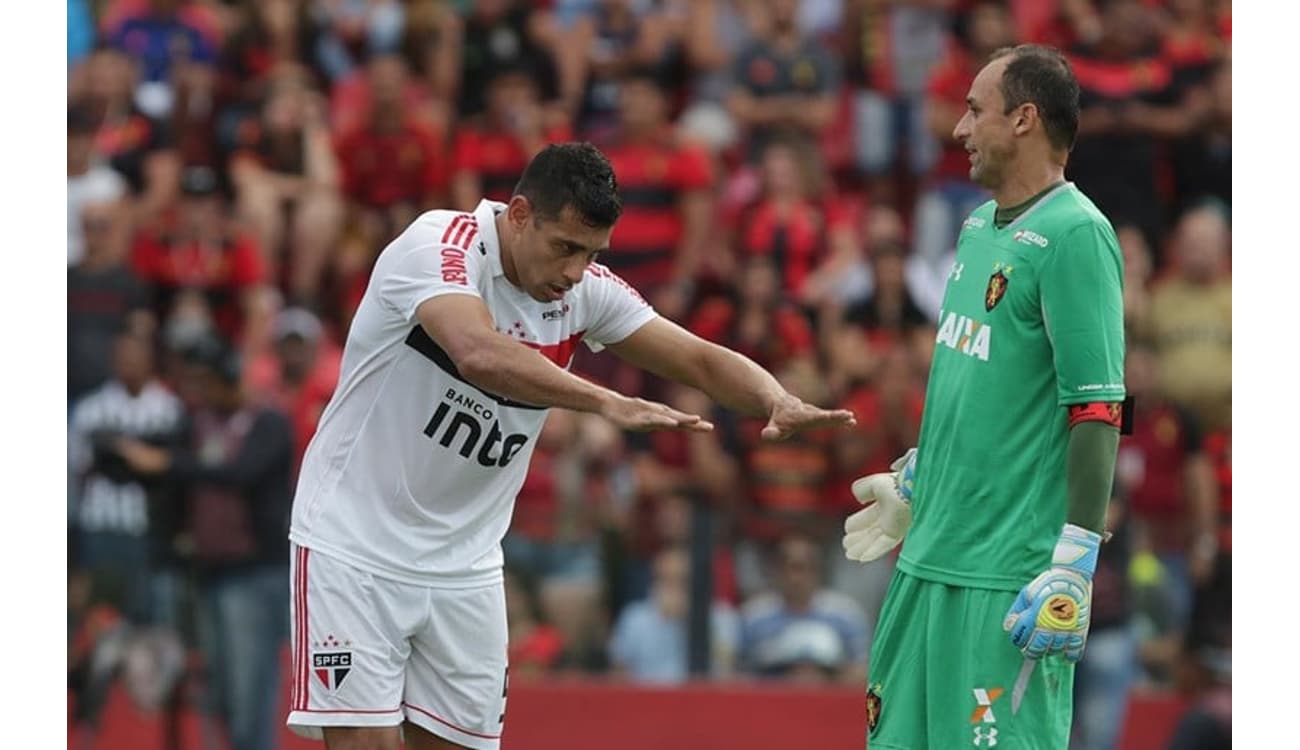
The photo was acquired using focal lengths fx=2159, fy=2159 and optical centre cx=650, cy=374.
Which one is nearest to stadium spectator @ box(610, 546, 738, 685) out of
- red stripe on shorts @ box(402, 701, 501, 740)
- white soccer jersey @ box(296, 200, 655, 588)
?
red stripe on shorts @ box(402, 701, 501, 740)

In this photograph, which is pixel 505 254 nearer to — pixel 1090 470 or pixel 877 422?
pixel 1090 470

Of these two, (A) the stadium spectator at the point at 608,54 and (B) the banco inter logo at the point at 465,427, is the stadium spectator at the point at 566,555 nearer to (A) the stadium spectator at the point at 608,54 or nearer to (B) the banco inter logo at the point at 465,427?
(A) the stadium spectator at the point at 608,54

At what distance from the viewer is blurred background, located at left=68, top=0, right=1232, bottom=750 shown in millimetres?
12898

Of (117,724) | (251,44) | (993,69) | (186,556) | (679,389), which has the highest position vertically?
(251,44)

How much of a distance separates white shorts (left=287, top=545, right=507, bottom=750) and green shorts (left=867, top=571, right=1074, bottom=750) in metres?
1.54

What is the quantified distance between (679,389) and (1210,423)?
11.4ft

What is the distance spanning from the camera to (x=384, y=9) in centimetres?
1734

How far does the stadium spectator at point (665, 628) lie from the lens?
12.9 m

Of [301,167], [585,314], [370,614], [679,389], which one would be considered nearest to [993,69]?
[585,314]

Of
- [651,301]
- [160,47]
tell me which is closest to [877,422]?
[651,301]

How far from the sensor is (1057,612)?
263 inches

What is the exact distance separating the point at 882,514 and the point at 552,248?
1.52 meters

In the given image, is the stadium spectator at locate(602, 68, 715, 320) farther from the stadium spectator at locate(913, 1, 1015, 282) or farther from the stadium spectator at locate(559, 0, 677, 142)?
the stadium spectator at locate(913, 1, 1015, 282)

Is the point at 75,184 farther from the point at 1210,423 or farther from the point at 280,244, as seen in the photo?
the point at 1210,423
